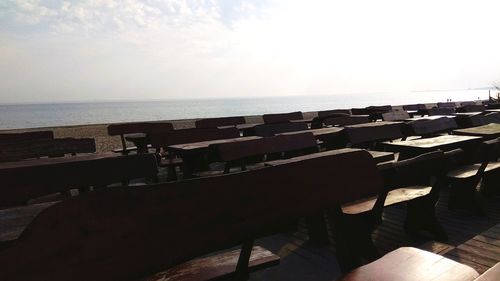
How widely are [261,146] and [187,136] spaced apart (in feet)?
6.02

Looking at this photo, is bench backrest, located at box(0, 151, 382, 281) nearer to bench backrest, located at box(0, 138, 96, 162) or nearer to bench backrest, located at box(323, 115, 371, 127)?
bench backrest, located at box(0, 138, 96, 162)

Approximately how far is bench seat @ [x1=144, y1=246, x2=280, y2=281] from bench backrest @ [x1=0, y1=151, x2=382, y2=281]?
46cm

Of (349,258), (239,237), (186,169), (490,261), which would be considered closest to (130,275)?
(239,237)

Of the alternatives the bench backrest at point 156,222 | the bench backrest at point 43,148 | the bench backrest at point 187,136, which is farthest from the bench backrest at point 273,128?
the bench backrest at point 156,222

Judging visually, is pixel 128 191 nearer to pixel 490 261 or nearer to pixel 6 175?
pixel 6 175

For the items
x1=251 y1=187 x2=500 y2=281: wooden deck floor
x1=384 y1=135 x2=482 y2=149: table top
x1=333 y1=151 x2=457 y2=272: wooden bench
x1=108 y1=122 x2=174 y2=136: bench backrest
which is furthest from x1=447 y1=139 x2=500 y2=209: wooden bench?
x1=108 y1=122 x2=174 y2=136: bench backrest

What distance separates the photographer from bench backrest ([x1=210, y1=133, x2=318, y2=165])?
14.1 ft

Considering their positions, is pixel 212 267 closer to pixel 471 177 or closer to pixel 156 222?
pixel 156 222

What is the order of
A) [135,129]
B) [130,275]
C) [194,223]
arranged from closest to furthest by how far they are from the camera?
[130,275] < [194,223] < [135,129]

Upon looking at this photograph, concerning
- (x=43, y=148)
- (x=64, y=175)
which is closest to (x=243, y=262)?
(x=64, y=175)

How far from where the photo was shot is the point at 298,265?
3.24 metres

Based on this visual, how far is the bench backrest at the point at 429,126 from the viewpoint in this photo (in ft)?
21.7

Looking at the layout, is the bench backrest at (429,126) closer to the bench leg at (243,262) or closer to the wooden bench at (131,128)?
the wooden bench at (131,128)

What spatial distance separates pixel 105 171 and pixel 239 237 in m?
1.69
